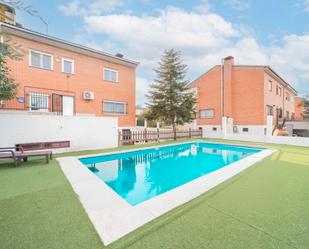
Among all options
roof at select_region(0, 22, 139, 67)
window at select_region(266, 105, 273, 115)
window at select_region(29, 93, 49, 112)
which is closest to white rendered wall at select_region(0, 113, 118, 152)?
window at select_region(29, 93, 49, 112)

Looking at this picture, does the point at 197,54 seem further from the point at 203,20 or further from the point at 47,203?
the point at 47,203

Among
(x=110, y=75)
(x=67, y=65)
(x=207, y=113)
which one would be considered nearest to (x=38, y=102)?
(x=67, y=65)

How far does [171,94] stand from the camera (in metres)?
17.9

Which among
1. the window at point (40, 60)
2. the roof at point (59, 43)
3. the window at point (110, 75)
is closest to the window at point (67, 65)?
the window at point (40, 60)

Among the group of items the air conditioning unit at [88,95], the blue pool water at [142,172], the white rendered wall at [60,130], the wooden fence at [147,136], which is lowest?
the blue pool water at [142,172]

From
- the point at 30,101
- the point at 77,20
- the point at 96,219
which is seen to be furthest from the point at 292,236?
the point at 77,20

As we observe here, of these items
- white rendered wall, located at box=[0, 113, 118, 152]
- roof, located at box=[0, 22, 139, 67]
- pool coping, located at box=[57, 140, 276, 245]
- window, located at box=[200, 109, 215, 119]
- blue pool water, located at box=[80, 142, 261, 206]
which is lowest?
blue pool water, located at box=[80, 142, 261, 206]

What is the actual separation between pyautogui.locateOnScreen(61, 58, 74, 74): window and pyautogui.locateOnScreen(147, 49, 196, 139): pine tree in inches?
310

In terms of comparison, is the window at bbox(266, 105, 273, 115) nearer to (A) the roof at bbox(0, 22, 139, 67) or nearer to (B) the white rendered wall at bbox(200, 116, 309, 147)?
(B) the white rendered wall at bbox(200, 116, 309, 147)

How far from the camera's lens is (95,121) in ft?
38.6

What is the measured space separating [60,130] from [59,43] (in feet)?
22.8

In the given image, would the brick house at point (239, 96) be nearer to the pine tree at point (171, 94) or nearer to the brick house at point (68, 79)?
the pine tree at point (171, 94)

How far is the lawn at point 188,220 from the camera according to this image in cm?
249

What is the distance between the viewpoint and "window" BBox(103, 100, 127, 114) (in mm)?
15242
